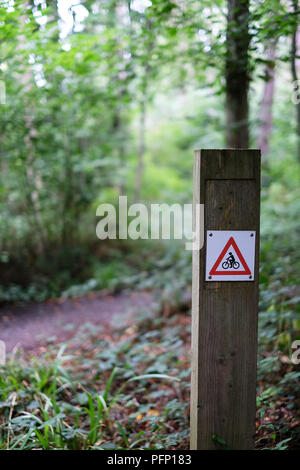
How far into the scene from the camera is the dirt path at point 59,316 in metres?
5.14

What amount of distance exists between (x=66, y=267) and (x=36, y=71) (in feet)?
12.9

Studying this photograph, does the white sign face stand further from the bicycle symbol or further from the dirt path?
the dirt path

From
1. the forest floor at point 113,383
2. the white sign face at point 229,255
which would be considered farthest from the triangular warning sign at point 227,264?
the forest floor at point 113,383

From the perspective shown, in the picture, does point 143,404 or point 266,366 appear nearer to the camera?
point 266,366

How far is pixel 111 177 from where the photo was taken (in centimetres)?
1001

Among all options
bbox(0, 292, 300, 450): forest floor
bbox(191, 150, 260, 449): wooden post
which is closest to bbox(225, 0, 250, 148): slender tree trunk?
bbox(191, 150, 260, 449): wooden post

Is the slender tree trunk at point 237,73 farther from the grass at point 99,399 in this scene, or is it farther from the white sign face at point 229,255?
the grass at point 99,399

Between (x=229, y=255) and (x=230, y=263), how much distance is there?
45 mm

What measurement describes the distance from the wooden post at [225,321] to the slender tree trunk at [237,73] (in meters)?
1.76

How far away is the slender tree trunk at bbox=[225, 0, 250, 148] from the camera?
3395 millimetres

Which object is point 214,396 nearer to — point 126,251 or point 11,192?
point 11,192

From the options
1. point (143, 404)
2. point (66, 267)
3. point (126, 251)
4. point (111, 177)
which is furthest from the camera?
point (111, 177)

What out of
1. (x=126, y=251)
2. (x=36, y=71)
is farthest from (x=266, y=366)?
(x=126, y=251)
